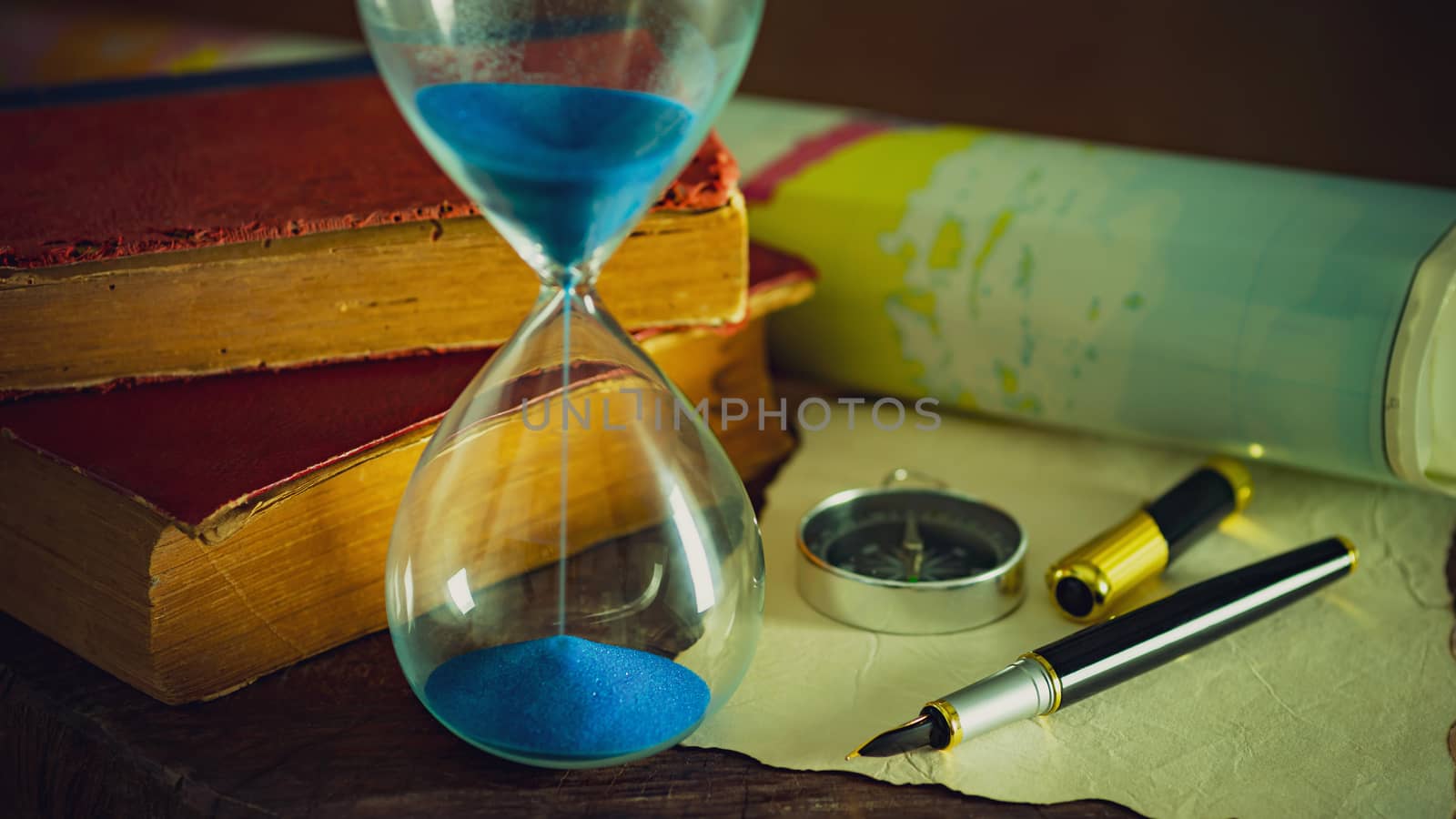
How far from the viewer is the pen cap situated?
79 cm

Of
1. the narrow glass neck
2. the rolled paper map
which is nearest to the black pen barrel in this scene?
the rolled paper map

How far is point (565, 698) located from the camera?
0.65 m

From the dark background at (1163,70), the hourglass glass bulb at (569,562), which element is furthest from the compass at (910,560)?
the dark background at (1163,70)

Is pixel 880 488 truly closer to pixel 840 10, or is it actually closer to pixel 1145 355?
pixel 1145 355

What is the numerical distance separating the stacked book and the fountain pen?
30cm

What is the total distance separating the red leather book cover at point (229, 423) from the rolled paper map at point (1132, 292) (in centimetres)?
30

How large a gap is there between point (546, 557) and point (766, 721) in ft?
0.47

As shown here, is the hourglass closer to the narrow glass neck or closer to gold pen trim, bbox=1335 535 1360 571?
the narrow glass neck

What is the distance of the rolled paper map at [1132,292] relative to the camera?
868 millimetres

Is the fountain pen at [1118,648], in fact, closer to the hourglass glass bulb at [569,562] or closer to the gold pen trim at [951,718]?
the gold pen trim at [951,718]

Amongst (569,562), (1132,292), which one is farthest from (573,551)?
(1132,292)

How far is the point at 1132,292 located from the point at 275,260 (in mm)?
524

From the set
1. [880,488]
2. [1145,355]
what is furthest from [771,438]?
[1145,355]

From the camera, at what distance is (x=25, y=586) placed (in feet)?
2.56
